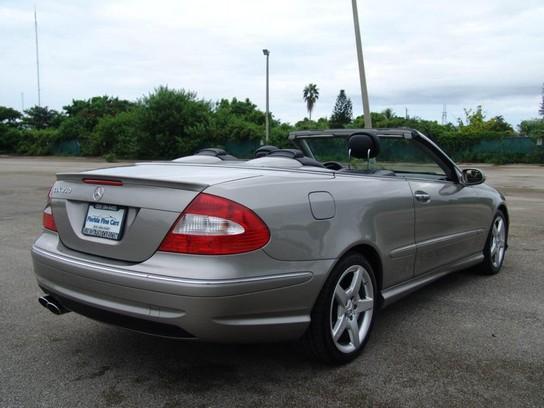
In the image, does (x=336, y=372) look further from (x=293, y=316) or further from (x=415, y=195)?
(x=415, y=195)

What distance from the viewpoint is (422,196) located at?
4090 millimetres

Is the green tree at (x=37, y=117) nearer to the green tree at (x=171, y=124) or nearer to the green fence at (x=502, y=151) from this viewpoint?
the green tree at (x=171, y=124)

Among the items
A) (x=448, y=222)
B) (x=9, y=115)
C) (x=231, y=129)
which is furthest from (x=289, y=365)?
(x=9, y=115)

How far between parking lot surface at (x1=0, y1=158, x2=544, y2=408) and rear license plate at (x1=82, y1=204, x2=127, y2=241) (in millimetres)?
818

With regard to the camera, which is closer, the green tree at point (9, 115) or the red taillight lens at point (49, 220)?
the red taillight lens at point (49, 220)

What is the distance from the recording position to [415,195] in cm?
401

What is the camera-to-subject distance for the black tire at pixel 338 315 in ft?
10.0

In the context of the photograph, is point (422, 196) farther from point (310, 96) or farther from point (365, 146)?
point (310, 96)

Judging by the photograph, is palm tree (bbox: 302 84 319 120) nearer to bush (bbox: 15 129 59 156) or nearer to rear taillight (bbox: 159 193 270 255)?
bush (bbox: 15 129 59 156)

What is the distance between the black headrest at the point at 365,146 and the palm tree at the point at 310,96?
99.0 metres

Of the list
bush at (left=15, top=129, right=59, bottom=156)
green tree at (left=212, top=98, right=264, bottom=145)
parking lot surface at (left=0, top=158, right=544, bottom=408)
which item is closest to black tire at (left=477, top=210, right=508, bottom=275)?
parking lot surface at (left=0, top=158, right=544, bottom=408)

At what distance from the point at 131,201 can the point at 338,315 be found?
1.36 m

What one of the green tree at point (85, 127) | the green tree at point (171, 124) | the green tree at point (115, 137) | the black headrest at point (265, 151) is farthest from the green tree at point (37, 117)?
the black headrest at point (265, 151)

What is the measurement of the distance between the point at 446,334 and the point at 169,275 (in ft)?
6.96
